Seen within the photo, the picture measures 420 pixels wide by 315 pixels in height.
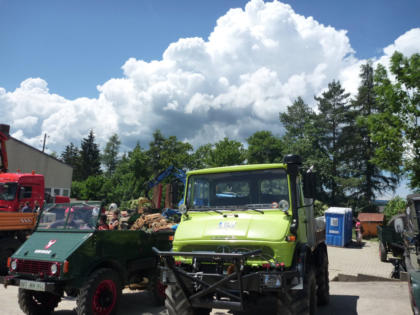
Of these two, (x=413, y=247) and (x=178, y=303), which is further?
(x=413, y=247)

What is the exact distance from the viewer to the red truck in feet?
33.9

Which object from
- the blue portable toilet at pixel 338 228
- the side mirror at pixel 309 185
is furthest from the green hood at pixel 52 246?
the blue portable toilet at pixel 338 228

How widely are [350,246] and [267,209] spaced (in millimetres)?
19449

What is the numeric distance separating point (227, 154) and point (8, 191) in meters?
43.8

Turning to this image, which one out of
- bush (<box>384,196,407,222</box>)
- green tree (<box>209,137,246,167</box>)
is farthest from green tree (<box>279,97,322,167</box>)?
bush (<box>384,196,407,222</box>)

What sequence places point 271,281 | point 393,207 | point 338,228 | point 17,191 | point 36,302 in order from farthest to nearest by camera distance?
point 393,207 < point 338,228 < point 17,191 < point 36,302 < point 271,281

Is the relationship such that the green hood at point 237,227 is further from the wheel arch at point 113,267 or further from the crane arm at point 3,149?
the crane arm at point 3,149

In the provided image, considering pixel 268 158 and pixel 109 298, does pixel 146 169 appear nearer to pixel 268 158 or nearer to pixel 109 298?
pixel 268 158

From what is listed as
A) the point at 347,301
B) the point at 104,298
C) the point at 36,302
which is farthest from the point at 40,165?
the point at 347,301

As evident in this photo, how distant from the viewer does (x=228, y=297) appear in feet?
15.8

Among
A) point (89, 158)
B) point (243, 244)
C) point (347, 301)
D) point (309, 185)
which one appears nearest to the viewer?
point (243, 244)

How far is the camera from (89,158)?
232 ft

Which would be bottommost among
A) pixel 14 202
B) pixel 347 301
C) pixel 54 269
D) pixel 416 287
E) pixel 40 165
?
pixel 347 301

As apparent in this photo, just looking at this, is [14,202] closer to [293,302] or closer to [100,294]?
[100,294]
